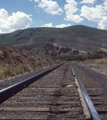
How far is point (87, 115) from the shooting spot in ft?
10.5

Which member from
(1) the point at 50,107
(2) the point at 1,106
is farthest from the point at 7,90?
(1) the point at 50,107

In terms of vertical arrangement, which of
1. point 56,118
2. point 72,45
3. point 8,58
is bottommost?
point 56,118

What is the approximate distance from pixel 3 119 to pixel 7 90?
1.84 m

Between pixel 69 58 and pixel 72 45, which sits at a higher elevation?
pixel 72 45

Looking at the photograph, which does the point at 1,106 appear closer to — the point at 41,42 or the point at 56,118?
the point at 56,118

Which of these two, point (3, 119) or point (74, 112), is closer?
point (3, 119)

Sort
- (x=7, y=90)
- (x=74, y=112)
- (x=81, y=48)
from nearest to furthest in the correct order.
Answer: (x=74, y=112) → (x=7, y=90) → (x=81, y=48)

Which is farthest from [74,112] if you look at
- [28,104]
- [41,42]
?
[41,42]

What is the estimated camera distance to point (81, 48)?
128000 mm

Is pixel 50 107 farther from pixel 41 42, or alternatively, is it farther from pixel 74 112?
pixel 41 42

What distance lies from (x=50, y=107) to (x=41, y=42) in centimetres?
14294

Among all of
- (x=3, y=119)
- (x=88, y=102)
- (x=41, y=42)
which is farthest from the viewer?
(x=41, y=42)

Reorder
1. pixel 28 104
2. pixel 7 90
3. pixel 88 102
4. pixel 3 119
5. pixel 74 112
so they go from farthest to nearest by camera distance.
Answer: pixel 7 90, pixel 28 104, pixel 88 102, pixel 74 112, pixel 3 119

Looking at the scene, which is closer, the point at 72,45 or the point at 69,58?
the point at 69,58
